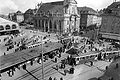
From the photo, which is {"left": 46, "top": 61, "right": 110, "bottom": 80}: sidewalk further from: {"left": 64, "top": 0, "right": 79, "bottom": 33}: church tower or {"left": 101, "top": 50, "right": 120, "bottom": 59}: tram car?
{"left": 64, "top": 0, "right": 79, "bottom": 33}: church tower

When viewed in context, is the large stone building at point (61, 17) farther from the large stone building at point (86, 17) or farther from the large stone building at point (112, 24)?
the large stone building at point (112, 24)

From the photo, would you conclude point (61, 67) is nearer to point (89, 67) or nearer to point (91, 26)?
point (89, 67)

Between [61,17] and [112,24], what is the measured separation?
81.8 ft

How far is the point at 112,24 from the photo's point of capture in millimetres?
46406

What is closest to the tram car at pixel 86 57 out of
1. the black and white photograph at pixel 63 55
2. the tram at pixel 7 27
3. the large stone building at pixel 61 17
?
the black and white photograph at pixel 63 55

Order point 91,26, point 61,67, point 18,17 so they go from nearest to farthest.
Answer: point 61,67 → point 91,26 → point 18,17

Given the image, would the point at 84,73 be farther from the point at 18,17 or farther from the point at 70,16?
the point at 18,17

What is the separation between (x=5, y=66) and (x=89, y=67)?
54.9ft

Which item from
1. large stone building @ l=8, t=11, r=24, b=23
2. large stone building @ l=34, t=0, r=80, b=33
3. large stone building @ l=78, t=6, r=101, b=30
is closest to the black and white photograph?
large stone building @ l=34, t=0, r=80, b=33

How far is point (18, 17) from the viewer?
112 m

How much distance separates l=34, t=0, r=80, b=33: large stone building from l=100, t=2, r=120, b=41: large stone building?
61.2 ft

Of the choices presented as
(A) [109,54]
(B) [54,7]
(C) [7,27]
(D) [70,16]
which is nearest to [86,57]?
(A) [109,54]

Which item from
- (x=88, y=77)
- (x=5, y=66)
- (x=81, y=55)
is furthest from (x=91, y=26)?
(x=5, y=66)

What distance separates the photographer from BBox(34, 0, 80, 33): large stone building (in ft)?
195
